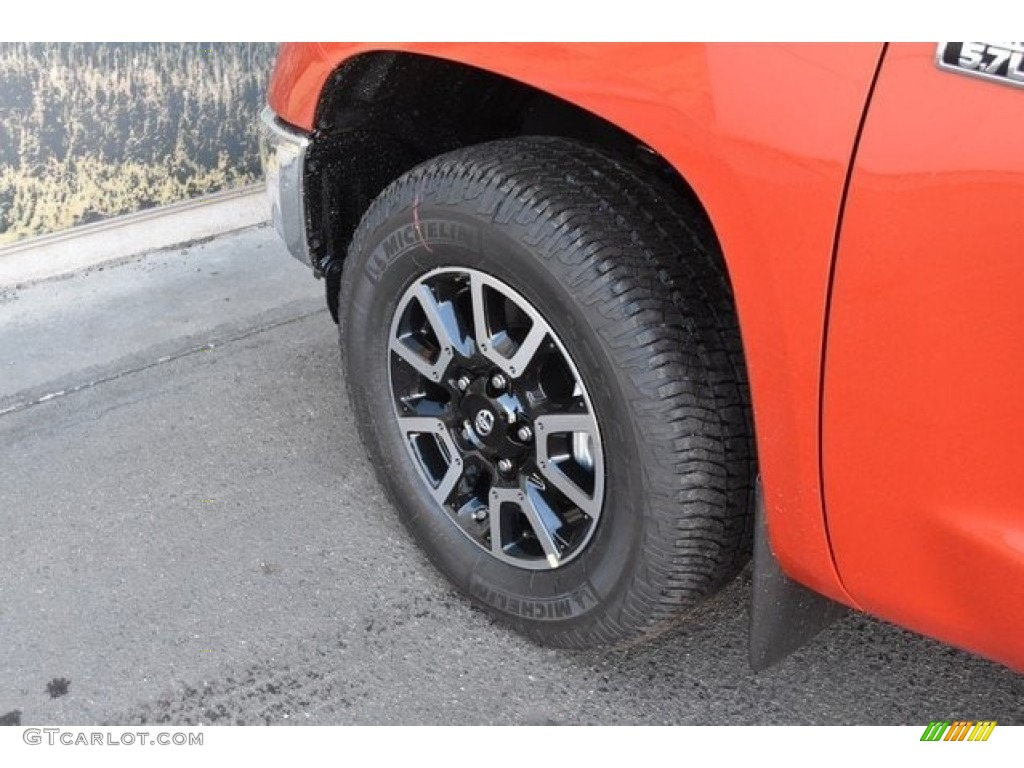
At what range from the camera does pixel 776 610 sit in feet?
5.99

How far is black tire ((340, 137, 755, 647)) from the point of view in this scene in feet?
5.81

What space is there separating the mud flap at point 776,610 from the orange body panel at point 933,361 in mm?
171

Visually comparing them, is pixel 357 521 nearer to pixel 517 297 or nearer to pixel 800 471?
pixel 517 297

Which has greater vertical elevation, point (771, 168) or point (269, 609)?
point (771, 168)

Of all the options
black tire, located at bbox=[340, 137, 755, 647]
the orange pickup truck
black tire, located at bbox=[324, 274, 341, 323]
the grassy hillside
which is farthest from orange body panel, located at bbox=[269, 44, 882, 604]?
the grassy hillside

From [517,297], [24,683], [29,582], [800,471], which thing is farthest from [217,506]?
[800,471]

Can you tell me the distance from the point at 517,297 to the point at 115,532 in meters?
1.26

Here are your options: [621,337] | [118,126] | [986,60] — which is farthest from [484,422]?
[118,126]

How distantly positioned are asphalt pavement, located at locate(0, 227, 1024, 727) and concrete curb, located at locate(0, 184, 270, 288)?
573mm

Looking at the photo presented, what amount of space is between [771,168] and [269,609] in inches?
57.7

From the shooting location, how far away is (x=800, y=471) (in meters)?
1.60

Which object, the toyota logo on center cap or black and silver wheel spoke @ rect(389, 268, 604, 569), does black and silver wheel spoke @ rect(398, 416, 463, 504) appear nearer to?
black and silver wheel spoke @ rect(389, 268, 604, 569)

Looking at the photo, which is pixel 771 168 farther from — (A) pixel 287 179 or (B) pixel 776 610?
(A) pixel 287 179

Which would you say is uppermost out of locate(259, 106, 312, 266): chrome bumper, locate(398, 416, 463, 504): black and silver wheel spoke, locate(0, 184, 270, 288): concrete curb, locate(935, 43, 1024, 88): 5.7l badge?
locate(935, 43, 1024, 88): 5.7l badge
